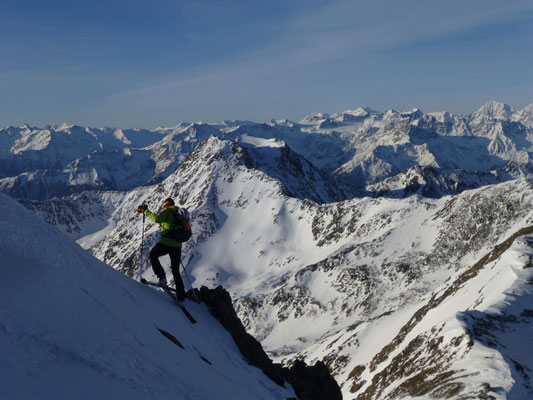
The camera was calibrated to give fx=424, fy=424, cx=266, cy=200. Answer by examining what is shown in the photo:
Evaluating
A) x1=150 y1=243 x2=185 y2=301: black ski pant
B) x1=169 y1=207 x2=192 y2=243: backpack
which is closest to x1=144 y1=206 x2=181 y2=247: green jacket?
x1=169 y1=207 x2=192 y2=243: backpack

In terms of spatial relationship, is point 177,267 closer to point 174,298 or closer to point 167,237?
point 167,237

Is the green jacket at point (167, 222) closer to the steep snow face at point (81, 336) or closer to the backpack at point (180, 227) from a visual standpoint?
the backpack at point (180, 227)

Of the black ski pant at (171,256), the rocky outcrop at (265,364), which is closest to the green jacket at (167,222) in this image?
the black ski pant at (171,256)

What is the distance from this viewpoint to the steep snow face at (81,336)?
1032 centimetres

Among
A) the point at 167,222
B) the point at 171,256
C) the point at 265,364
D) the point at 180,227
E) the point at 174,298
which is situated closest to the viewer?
the point at 167,222

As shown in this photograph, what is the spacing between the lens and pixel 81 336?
40.7 feet

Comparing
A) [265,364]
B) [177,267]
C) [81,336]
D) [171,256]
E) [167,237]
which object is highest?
[167,237]

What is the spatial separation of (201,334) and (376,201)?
183 meters

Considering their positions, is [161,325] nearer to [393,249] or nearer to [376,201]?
[393,249]

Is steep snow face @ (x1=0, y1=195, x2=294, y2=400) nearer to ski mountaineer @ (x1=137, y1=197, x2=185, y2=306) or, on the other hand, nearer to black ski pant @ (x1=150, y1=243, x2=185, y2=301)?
black ski pant @ (x1=150, y1=243, x2=185, y2=301)

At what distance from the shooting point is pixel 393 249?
16625 cm

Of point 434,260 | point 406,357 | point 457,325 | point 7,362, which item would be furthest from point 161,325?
point 434,260

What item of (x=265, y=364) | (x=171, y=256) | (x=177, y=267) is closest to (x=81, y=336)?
(x=171, y=256)

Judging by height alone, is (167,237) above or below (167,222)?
below
